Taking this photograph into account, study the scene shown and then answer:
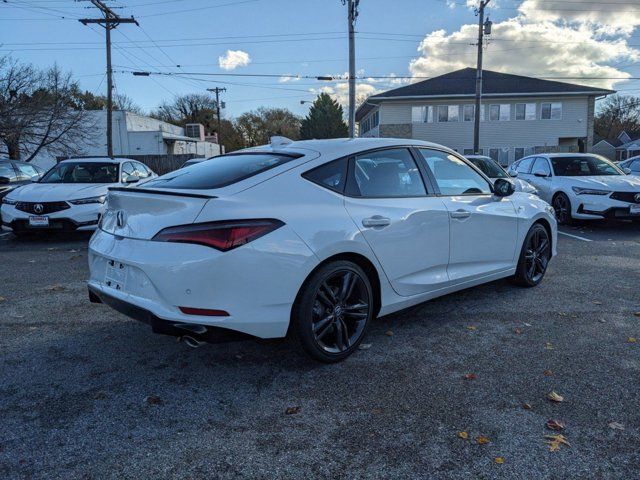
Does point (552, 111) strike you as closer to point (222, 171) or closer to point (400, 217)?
point (400, 217)

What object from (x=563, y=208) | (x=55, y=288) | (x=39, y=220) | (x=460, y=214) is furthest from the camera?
(x=563, y=208)

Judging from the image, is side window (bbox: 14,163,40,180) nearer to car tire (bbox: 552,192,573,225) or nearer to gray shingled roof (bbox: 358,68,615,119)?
car tire (bbox: 552,192,573,225)

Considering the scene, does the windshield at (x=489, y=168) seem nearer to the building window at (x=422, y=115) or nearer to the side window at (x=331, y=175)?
the side window at (x=331, y=175)

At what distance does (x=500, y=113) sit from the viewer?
33.5 meters

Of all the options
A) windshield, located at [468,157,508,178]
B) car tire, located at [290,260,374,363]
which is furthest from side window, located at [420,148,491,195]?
windshield, located at [468,157,508,178]

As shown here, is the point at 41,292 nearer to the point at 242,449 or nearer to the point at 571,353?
the point at 242,449

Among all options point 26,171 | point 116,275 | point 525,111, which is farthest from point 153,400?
point 525,111

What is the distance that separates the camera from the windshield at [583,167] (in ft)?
34.3

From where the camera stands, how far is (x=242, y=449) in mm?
2479

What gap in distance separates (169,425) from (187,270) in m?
0.86

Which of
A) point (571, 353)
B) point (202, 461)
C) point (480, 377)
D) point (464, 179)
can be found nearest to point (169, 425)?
point (202, 461)

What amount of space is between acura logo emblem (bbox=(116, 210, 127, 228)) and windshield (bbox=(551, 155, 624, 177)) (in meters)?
9.91

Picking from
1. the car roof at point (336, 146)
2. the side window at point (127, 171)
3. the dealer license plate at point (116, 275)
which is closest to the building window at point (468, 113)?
the side window at point (127, 171)

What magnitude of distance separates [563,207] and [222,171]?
29.3 feet
